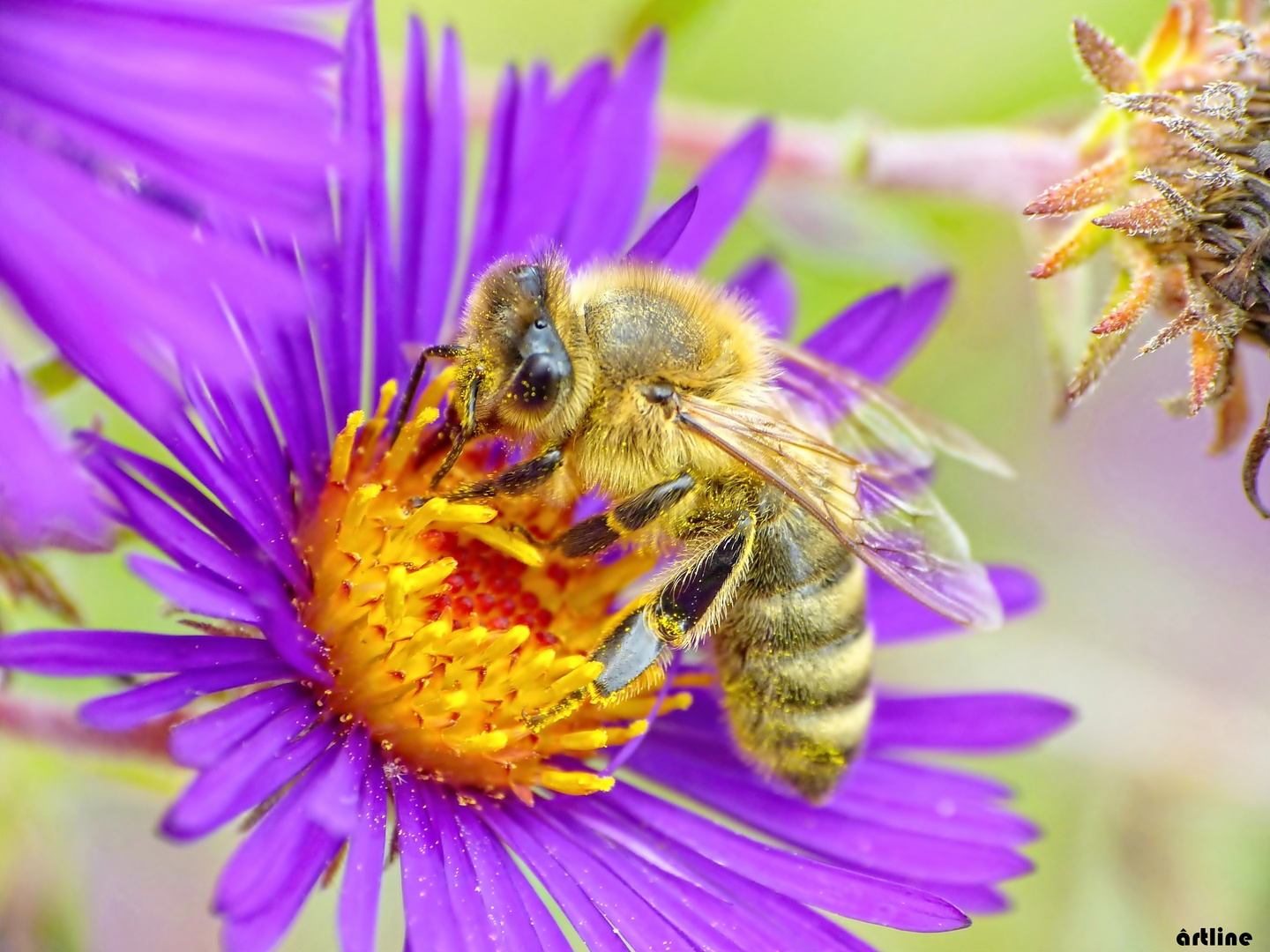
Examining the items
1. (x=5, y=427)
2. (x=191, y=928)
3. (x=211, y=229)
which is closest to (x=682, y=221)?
(x=211, y=229)

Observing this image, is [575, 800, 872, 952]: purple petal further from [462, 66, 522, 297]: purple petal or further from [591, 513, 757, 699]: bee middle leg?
[462, 66, 522, 297]: purple petal

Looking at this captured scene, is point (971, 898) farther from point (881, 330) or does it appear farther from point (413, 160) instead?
point (413, 160)

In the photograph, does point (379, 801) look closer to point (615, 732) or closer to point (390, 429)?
point (615, 732)

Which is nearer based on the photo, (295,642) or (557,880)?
(295,642)

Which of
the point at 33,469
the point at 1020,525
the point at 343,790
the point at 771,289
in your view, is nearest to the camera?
the point at 33,469

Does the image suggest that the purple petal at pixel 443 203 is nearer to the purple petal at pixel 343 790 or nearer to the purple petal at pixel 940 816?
the purple petal at pixel 343 790

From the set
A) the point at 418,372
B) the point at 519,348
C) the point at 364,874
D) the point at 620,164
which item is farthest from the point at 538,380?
the point at 620,164

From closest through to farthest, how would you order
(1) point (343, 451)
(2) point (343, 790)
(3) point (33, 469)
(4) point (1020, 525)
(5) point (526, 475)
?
1. (3) point (33, 469)
2. (2) point (343, 790)
3. (5) point (526, 475)
4. (1) point (343, 451)
5. (4) point (1020, 525)
